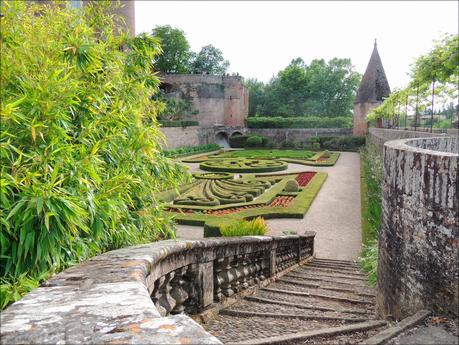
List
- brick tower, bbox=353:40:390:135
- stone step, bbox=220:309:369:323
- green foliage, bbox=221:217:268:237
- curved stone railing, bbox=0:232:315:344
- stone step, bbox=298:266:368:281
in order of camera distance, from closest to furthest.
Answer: curved stone railing, bbox=0:232:315:344, stone step, bbox=220:309:369:323, green foliage, bbox=221:217:268:237, stone step, bbox=298:266:368:281, brick tower, bbox=353:40:390:135

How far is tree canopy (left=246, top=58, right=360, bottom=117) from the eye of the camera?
203 ft

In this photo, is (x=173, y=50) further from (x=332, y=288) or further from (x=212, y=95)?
(x=332, y=288)

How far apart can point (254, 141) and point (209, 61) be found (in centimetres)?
2187

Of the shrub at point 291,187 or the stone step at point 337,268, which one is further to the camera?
the shrub at point 291,187

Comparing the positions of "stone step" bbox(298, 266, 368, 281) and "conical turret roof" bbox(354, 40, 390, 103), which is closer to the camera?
"stone step" bbox(298, 266, 368, 281)

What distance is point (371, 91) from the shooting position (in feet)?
152

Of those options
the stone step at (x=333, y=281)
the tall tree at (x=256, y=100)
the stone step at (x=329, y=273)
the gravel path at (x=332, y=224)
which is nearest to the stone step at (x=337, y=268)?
the stone step at (x=329, y=273)

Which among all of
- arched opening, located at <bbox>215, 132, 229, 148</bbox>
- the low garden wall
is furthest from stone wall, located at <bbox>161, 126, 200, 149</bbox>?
the low garden wall

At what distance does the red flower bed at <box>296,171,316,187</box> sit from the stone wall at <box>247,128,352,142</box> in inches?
927

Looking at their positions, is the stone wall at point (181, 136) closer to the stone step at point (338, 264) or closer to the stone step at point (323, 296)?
the stone step at point (338, 264)

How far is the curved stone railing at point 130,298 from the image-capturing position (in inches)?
72.4

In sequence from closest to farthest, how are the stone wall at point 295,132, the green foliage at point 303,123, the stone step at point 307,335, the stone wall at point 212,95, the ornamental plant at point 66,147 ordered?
the ornamental plant at point 66,147 → the stone step at point 307,335 → the stone wall at point 295,132 → the stone wall at point 212,95 → the green foliage at point 303,123

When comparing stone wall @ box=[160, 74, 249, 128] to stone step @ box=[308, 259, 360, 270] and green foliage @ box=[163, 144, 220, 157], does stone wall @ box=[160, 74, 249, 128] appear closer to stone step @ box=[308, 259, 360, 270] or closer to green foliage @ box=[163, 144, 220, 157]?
green foliage @ box=[163, 144, 220, 157]

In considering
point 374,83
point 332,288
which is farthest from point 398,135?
A: point 374,83
